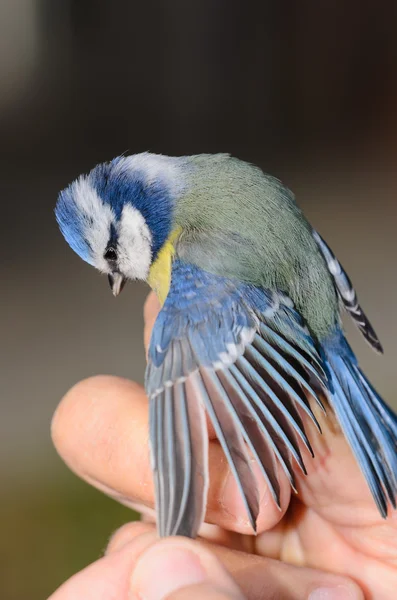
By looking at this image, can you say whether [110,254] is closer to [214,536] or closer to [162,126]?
[214,536]

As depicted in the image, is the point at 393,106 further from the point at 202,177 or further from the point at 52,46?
the point at 202,177

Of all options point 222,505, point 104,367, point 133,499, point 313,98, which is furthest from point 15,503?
point 313,98

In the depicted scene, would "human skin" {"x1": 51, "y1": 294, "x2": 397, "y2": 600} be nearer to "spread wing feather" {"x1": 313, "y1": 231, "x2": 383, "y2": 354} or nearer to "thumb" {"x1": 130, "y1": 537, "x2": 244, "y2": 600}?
"thumb" {"x1": 130, "y1": 537, "x2": 244, "y2": 600}

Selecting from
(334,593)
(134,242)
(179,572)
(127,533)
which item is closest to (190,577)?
(179,572)

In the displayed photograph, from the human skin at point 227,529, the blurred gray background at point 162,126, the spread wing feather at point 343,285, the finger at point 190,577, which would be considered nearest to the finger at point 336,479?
the human skin at point 227,529

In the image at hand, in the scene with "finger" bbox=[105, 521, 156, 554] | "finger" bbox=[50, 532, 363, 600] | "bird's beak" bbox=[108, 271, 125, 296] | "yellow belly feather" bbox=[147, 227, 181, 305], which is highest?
"yellow belly feather" bbox=[147, 227, 181, 305]

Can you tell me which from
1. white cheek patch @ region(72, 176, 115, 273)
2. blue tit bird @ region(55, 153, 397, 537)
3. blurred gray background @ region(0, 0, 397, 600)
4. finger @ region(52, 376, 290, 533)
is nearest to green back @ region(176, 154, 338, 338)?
blue tit bird @ region(55, 153, 397, 537)
